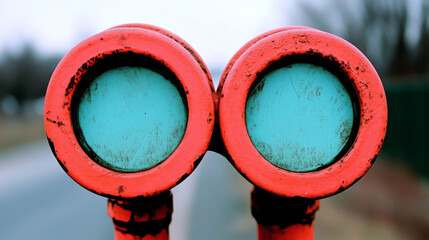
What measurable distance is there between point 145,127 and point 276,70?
1.18ft

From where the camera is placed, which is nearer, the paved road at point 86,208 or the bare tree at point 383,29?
the paved road at point 86,208

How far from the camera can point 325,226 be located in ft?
14.5

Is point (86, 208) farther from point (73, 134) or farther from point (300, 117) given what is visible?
point (300, 117)

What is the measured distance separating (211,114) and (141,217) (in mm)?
412

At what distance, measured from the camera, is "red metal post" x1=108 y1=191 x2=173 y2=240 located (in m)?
0.95

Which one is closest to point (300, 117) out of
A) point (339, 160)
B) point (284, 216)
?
point (339, 160)

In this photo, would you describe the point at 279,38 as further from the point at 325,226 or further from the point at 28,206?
the point at 28,206

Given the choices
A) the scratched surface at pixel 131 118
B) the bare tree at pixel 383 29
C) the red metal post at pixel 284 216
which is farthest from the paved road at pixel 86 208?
the bare tree at pixel 383 29

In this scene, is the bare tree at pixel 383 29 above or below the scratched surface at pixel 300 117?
above

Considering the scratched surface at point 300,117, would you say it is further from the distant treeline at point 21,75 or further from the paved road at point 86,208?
the distant treeline at point 21,75

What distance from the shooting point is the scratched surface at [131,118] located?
805 millimetres

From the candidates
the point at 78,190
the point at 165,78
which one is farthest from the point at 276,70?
the point at 78,190

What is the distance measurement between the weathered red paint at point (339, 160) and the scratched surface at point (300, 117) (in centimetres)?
4

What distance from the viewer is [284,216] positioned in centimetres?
99
